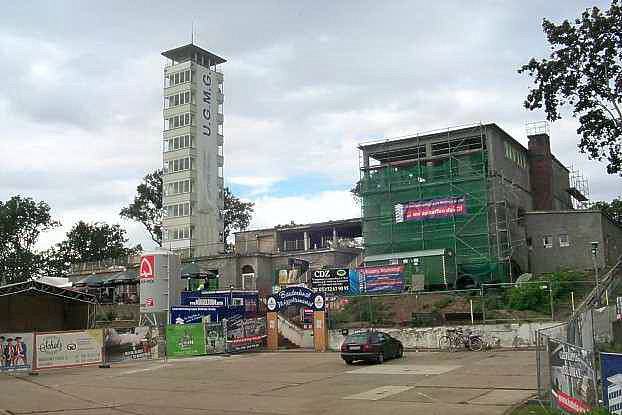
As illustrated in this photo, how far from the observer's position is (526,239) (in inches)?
2024

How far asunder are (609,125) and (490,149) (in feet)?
76.7

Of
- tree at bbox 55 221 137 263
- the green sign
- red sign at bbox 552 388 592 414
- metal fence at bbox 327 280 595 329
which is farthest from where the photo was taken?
tree at bbox 55 221 137 263

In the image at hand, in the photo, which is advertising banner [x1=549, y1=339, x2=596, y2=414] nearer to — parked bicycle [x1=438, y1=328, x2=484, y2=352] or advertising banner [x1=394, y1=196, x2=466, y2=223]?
parked bicycle [x1=438, y1=328, x2=484, y2=352]

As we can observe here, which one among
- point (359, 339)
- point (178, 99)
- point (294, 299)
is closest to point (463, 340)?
point (359, 339)

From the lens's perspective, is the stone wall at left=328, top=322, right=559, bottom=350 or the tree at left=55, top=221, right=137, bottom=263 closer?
the stone wall at left=328, top=322, right=559, bottom=350

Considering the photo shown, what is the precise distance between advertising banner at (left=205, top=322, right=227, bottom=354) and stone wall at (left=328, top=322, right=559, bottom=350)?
934 centimetres

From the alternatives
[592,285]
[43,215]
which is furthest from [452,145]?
[43,215]

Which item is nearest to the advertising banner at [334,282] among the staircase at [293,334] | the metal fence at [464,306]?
the metal fence at [464,306]

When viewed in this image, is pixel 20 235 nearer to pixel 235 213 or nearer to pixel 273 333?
pixel 235 213

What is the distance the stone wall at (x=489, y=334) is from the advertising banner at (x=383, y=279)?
8.81 meters

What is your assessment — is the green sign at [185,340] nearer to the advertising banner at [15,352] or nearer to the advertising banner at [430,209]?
the advertising banner at [15,352]

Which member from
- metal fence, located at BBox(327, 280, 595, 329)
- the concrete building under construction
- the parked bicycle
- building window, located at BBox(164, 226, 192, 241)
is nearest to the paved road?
the parked bicycle

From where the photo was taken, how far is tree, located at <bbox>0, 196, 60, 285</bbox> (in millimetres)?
86250

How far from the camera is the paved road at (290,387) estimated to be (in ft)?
53.1
